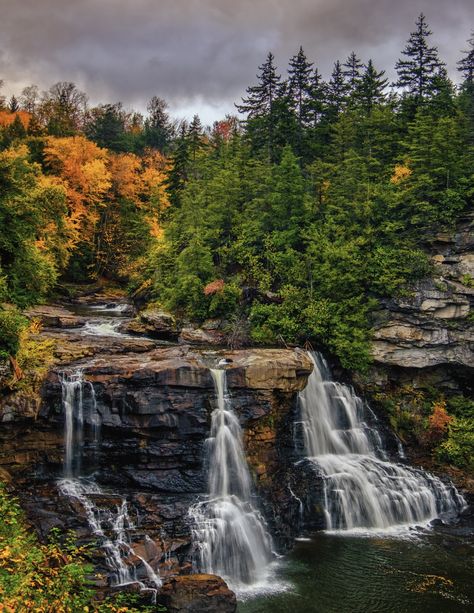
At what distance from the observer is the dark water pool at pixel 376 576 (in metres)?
11.9

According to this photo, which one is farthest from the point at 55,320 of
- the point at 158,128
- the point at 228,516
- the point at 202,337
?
the point at 158,128

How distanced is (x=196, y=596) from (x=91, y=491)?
4651 mm

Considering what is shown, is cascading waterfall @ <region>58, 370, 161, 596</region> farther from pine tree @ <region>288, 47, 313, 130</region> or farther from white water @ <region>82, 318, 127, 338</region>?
pine tree @ <region>288, 47, 313, 130</region>

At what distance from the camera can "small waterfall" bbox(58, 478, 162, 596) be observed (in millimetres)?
11805

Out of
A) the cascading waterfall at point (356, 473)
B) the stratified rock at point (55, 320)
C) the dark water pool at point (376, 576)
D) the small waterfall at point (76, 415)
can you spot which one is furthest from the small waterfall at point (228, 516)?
the stratified rock at point (55, 320)

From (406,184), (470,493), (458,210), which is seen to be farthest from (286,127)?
(470,493)

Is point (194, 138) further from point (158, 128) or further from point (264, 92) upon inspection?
point (158, 128)

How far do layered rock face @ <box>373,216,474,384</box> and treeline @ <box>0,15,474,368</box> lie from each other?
870 mm

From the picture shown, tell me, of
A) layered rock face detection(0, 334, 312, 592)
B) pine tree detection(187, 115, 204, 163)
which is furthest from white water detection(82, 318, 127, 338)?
pine tree detection(187, 115, 204, 163)

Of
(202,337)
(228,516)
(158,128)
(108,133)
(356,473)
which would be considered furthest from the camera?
(158,128)

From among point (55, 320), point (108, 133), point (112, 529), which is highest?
point (108, 133)

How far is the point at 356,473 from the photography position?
17391 mm

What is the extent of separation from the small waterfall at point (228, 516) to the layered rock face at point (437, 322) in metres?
9.12

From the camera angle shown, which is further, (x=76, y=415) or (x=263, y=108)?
(x=263, y=108)
